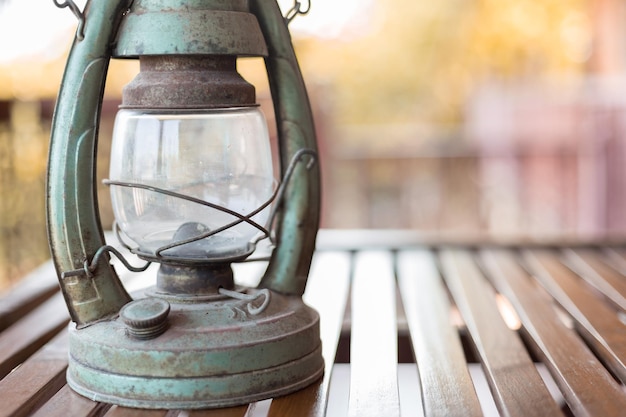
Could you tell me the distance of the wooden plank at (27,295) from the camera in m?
1.65

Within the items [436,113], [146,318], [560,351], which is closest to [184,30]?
[146,318]

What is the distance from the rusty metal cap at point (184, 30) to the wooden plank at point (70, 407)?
18.2 inches

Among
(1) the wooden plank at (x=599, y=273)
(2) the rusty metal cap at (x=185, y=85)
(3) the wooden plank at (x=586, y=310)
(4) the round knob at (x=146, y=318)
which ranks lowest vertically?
(1) the wooden plank at (x=599, y=273)

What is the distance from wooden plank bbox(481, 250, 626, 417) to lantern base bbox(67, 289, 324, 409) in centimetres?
35

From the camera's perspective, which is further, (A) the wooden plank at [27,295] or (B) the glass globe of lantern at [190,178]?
(A) the wooden plank at [27,295]

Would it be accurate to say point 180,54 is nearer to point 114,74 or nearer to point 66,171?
point 66,171

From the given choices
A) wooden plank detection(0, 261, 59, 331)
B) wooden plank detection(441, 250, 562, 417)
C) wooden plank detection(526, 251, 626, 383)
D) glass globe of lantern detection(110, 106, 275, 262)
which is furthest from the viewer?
wooden plank detection(0, 261, 59, 331)

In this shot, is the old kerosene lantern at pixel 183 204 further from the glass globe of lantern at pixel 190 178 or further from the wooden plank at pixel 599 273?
the wooden plank at pixel 599 273

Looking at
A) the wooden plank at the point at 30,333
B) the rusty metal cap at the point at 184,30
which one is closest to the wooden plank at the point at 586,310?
the rusty metal cap at the point at 184,30

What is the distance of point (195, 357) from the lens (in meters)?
1.14

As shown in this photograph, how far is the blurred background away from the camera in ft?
12.8

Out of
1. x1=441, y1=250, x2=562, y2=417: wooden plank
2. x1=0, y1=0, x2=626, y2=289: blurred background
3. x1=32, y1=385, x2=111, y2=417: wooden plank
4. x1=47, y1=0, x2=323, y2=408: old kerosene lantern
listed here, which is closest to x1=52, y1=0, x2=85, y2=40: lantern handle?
x1=47, y1=0, x2=323, y2=408: old kerosene lantern

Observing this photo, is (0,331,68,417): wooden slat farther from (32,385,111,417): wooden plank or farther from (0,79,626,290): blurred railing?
(0,79,626,290): blurred railing

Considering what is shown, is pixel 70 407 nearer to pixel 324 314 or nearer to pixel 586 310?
pixel 324 314
